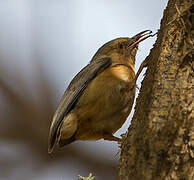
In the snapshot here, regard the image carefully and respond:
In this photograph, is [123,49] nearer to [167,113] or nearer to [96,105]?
[96,105]

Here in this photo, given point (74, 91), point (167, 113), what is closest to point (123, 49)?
point (74, 91)

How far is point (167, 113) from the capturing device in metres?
3.12

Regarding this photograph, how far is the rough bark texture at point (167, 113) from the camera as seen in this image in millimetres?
2898

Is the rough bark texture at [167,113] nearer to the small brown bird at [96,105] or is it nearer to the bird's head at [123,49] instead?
the small brown bird at [96,105]

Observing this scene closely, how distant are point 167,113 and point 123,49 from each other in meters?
2.81

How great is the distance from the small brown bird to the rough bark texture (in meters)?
1.29

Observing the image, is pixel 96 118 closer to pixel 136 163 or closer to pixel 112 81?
pixel 112 81

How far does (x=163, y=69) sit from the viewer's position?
3346mm

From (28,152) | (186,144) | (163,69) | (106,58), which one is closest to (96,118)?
(106,58)

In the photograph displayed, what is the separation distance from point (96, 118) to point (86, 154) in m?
→ 1.02

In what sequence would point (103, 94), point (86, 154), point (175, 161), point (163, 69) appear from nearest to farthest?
point (175, 161)
point (163, 69)
point (103, 94)
point (86, 154)

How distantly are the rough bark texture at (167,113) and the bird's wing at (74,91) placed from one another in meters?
1.57

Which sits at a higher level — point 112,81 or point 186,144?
point 112,81

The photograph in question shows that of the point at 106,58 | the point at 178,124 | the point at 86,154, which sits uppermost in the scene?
the point at 106,58
